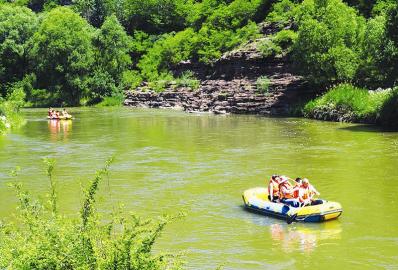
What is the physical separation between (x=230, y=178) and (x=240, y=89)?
31.5 meters

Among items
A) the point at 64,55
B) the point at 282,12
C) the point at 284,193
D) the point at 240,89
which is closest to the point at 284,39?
the point at 240,89

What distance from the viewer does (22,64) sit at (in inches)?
2867

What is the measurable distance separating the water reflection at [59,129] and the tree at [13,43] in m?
29.6

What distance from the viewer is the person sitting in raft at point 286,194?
55.5 feet

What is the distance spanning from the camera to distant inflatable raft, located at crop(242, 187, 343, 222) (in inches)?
628

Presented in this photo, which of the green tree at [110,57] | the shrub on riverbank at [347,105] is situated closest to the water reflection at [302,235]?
the shrub on riverbank at [347,105]

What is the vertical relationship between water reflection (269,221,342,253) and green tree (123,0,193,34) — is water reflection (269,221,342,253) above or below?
below

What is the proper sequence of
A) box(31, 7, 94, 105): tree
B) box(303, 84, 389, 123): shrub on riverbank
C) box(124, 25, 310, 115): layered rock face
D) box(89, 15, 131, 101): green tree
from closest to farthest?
box(303, 84, 389, 123): shrub on riverbank → box(124, 25, 310, 115): layered rock face → box(31, 7, 94, 105): tree → box(89, 15, 131, 101): green tree

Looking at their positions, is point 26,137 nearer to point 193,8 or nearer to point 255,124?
point 255,124

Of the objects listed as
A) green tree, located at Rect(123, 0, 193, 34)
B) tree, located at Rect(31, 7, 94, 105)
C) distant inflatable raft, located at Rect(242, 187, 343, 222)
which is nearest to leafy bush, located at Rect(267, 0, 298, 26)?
green tree, located at Rect(123, 0, 193, 34)

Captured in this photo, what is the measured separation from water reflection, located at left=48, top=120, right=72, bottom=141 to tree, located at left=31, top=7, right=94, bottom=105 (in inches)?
905

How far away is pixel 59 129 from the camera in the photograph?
39094 millimetres

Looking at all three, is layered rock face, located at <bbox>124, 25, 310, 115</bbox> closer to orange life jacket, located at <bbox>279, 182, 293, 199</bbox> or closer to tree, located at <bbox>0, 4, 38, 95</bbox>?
tree, located at <bbox>0, 4, 38, 95</bbox>

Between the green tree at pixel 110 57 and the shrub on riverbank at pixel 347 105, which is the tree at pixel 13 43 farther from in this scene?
the shrub on riverbank at pixel 347 105
